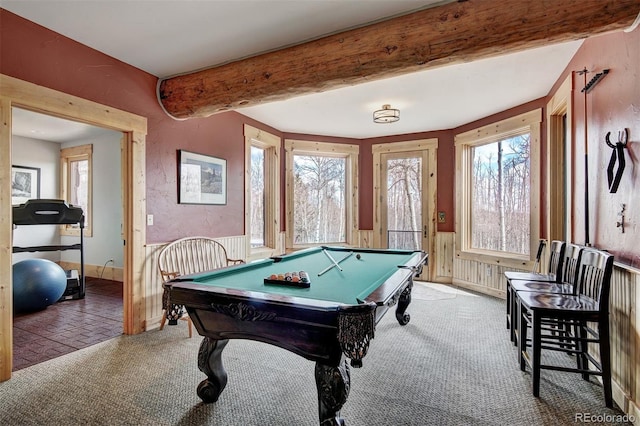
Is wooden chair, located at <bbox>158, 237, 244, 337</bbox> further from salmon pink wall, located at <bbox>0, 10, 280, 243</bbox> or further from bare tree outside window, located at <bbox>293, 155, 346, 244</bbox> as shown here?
bare tree outside window, located at <bbox>293, 155, 346, 244</bbox>

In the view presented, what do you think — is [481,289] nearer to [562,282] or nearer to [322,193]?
[562,282]

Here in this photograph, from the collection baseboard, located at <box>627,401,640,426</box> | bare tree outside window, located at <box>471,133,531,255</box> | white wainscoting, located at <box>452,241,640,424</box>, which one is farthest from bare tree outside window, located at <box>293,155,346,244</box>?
baseboard, located at <box>627,401,640,426</box>

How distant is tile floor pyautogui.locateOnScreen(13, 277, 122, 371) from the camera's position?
281cm

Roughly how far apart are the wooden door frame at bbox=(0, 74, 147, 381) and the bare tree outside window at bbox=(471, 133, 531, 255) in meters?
4.60

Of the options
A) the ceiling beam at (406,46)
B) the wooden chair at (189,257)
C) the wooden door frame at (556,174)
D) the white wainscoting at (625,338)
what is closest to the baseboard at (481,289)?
the wooden door frame at (556,174)

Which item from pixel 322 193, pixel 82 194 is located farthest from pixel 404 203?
pixel 82 194

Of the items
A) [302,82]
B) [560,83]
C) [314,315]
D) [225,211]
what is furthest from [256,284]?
[560,83]

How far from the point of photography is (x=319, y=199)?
605 centimetres

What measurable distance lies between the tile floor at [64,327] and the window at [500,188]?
192 inches

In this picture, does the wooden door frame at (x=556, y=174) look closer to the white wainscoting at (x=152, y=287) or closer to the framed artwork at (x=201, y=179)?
the framed artwork at (x=201, y=179)

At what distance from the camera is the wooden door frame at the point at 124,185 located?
2322 millimetres

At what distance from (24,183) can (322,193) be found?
17.8ft

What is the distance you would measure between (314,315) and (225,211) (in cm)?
322

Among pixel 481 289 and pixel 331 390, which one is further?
pixel 481 289
